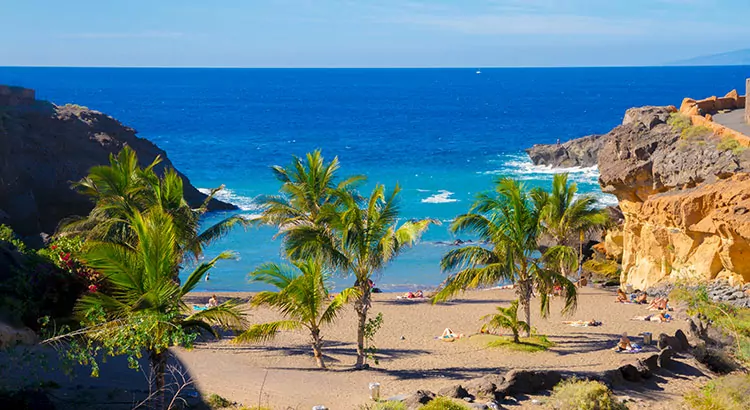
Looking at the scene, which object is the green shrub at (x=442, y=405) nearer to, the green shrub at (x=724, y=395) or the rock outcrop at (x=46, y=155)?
the green shrub at (x=724, y=395)

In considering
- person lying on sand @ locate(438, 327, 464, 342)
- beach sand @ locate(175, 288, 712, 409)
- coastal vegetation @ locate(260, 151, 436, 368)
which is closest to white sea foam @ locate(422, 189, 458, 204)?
beach sand @ locate(175, 288, 712, 409)

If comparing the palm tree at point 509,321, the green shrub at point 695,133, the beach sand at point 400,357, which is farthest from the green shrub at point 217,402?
the green shrub at point 695,133

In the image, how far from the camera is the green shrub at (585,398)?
47.5 feet

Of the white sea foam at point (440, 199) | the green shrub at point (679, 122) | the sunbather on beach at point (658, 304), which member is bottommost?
the sunbather on beach at point (658, 304)

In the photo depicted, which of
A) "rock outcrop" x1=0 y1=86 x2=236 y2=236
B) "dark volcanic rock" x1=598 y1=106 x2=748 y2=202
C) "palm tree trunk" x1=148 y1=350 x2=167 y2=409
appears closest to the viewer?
"palm tree trunk" x1=148 y1=350 x2=167 y2=409

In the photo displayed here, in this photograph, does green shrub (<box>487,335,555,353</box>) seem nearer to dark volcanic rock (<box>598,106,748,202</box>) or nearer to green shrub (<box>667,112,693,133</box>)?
dark volcanic rock (<box>598,106,748,202</box>)

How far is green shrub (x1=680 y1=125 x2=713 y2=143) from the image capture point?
28789mm

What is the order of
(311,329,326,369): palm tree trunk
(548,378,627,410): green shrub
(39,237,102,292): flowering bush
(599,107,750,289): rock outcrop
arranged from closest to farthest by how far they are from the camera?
(548,378,627,410): green shrub < (39,237,102,292): flowering bush < (311,329,326,369): palm tree trunk < (599,107,750,289): rock outcrop

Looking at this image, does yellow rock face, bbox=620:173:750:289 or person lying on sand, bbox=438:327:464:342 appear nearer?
person lying on sand, bbox=438:327:464:342

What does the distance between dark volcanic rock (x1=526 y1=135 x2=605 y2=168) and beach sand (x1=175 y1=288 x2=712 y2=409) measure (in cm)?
4099

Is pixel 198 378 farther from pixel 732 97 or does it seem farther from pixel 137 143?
pixel 137 143

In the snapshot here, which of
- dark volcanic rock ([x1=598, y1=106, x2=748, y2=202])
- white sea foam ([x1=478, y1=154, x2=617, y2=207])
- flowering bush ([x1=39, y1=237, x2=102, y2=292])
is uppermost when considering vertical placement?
white sea foam ([x1=478, y1=154, x2=617, y2=207])

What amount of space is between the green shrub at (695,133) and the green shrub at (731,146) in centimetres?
170

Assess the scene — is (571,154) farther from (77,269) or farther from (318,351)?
(77,269)
